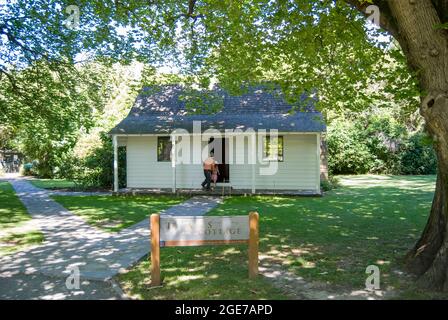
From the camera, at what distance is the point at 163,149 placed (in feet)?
67.8

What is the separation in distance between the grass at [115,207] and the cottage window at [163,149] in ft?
9.05

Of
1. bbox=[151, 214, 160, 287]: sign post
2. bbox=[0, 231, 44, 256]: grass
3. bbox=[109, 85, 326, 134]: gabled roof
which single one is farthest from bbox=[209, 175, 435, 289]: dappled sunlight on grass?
bbox=[0, 231, 44, 256]: grass

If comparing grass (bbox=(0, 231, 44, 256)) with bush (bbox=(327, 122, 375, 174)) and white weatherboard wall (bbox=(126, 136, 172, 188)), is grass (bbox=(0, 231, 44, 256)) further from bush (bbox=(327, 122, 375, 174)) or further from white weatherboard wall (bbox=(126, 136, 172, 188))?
bush (bbox=(327, 122, 375, 174))

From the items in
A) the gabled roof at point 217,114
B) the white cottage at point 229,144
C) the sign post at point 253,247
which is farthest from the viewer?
the white cottage at point 229,144

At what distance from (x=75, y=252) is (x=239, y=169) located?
12184 mm

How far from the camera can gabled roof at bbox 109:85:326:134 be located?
18.2m

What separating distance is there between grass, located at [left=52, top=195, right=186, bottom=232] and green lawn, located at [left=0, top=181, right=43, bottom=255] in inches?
60.6

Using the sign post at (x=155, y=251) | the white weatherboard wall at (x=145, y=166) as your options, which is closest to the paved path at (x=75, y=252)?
the sign post at (x=155, y=251)

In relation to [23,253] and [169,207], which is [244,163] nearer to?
[169,207]

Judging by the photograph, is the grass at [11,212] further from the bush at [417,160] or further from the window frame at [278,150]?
the bush at [417,160]

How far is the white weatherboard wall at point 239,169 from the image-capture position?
19.2 meters

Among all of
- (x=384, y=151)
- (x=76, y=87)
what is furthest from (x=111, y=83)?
(x=384, y=151)

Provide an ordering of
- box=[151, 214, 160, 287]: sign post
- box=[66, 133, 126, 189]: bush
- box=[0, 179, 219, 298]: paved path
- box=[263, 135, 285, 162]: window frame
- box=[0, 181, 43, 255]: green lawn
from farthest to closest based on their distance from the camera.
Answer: box=[66, 133, 126, 189]: bush
box=[263, 135, 285, 162]: window frame
box=[0, 181, 43, 255]: green lawn
box=[0, 179, 219, 298]: paved path
box=[151, 214, 160, 287]: sign post

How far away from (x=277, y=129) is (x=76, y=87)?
8.53 m
